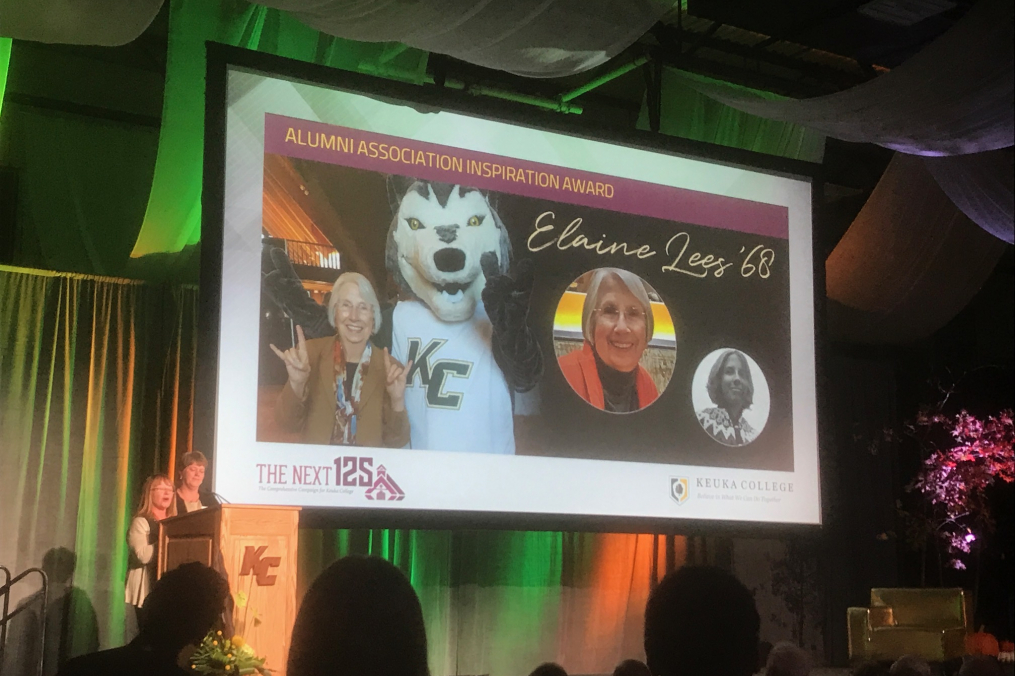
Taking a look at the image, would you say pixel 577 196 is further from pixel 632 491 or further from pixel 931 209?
pixel 931 209

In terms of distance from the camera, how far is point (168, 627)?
1811 millimetres

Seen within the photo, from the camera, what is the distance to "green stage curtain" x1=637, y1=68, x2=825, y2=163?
5.30 m

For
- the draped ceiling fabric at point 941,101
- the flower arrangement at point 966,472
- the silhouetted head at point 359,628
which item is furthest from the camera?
the flower arrangement at point 966,472

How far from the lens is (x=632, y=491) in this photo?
4.39 meters

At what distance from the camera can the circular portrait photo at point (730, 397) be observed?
15.2 feet

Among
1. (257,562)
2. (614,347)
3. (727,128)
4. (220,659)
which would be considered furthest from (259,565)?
(727,128)

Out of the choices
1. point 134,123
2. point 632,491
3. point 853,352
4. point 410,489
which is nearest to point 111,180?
point 134,123

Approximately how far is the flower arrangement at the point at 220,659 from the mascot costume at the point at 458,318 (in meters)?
1.75

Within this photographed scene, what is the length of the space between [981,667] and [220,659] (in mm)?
1747

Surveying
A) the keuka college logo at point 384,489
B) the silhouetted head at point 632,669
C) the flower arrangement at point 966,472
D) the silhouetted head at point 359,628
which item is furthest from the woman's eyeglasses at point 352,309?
the flower arrangement at point 966,472

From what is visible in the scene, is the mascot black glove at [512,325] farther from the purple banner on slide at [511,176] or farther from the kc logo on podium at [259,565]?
the kc logo on podium at [259,565]

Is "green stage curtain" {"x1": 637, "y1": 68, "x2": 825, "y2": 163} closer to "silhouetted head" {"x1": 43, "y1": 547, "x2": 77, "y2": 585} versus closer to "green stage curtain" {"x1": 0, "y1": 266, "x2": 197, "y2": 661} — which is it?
"green stage curtain" {"x1": 0, "y1": 266, "x2": 197, "y2": 661}

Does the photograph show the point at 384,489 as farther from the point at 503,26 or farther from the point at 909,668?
the point at 909,668

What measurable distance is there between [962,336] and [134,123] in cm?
568
